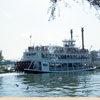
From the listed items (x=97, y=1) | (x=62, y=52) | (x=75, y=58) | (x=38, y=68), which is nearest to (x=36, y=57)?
(x=38, y=68)

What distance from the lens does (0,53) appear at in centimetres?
9406

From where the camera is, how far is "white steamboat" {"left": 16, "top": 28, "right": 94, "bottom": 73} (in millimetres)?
61438

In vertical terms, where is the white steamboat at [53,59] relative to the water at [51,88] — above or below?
above

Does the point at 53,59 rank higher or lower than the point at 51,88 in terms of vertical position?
higher

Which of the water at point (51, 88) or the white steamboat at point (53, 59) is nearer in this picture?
the water at point (51, 88)

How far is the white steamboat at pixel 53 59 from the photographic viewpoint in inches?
2419

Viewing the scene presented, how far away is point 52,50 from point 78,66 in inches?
327

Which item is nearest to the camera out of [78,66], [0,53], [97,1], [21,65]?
[97,1]

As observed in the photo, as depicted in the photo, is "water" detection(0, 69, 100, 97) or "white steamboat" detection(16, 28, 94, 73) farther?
"white steamboat" detection(16, 28, 94, 73)

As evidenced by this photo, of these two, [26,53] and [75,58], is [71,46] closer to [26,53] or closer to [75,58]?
[75,58]

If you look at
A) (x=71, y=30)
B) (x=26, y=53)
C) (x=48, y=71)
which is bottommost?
(x=48, y=71)

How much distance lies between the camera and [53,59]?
63.0 m

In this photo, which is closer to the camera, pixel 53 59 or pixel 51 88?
pixel 51 88

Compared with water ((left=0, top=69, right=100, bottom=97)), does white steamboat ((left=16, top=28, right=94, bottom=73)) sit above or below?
above
